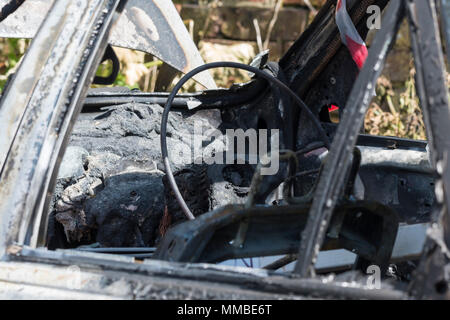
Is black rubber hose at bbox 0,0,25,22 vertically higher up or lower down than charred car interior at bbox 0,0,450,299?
higher up

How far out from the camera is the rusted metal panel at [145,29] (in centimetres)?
274

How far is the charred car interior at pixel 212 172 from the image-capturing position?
1295 mm

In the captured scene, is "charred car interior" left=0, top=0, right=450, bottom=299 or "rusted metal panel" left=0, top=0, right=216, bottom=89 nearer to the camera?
"charred car interior" left=0, top=0, right=450, bottom=299

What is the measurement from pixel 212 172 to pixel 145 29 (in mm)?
817

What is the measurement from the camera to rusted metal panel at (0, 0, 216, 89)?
2738 mm

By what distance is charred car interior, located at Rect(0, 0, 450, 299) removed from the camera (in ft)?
4.25

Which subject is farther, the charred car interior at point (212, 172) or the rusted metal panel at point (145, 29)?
the rusted metal panel at point (145, 29)

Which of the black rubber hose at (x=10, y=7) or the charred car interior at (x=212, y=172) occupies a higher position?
the black rubber hose at (x=10, y=7)

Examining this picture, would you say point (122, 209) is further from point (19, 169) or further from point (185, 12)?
point (185, 12)

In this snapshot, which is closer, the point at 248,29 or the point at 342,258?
the point at 342,258

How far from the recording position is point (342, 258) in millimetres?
2197

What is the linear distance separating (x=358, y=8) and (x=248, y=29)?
4088 mm

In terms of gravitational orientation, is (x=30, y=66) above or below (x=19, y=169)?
above
